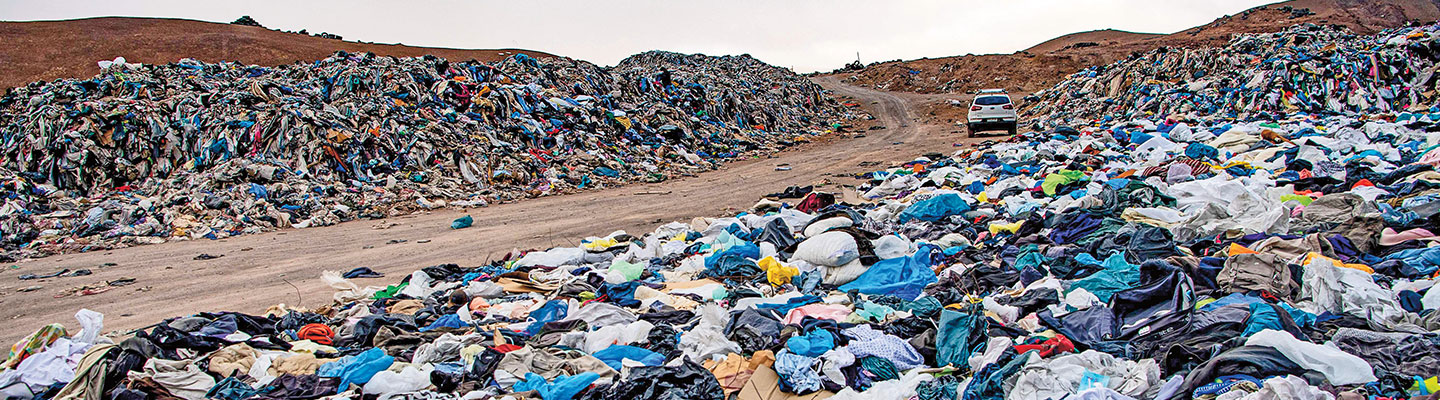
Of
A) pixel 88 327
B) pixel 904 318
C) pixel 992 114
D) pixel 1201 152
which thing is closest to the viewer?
pixel 88 327

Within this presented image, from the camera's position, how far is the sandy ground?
22.2 ft

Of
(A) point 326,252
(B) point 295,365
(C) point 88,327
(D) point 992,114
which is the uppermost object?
(D) point 992,114

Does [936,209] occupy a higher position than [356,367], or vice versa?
[936,209]

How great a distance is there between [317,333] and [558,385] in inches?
84.7

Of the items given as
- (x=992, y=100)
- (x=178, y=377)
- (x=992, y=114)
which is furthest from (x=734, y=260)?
(x=992, y=100)

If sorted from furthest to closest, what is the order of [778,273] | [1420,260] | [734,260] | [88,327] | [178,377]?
[734,260] → [778,273] → [1420,260] → [88,327] → [178,377]

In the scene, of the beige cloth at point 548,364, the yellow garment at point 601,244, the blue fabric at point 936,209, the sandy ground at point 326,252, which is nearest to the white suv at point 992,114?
the sandy ground at point 326,252

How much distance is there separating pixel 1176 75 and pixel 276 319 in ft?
68.2

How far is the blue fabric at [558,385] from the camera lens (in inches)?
160

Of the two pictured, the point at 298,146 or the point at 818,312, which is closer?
the point at 818,312

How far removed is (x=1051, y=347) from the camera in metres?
4.04

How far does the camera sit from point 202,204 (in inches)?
424

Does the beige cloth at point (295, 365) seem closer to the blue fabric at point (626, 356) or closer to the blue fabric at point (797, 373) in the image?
the blue fabric at point (626, 356)

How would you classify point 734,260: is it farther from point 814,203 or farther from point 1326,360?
point 1326,360
